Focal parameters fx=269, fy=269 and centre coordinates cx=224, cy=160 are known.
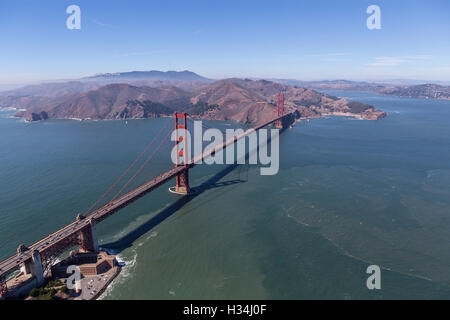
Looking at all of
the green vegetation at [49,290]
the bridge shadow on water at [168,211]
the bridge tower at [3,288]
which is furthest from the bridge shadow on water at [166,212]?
the bridge tower at [3,288]

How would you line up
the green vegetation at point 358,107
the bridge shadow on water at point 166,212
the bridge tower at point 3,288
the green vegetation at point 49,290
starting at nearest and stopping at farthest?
the bridge tower at point 3,288 < the green vegetation at point 49,290 < the bridge shadow on water at point 166,212 < the green vegetation at point 358,107


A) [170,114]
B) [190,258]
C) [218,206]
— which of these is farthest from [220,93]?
[190,258]

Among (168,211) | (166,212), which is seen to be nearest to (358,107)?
(168,211)

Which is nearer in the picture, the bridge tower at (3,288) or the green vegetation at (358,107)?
the bridge tower at (3,288)

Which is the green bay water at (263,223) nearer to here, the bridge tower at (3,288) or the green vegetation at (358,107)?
the bridge tower at (3,288)

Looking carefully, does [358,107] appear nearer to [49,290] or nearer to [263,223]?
[263,223]
